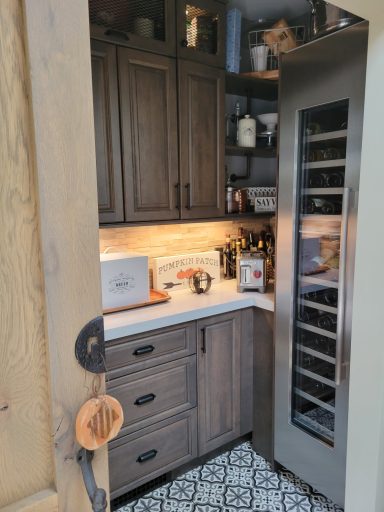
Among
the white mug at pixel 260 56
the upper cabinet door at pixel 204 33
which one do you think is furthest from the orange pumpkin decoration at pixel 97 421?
the white mug at pixel 260 56

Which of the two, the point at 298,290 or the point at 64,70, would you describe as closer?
the point at 64,70

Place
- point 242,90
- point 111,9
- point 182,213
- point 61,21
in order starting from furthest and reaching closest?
point 242,90 → point 182,213 → point 111,9 → point 61,21

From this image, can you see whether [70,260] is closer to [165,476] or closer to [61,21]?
→ [61,21]

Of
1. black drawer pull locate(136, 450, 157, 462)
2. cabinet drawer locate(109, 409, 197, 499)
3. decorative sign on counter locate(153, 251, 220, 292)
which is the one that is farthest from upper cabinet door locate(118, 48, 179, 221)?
black drawer pull locate(136, 450, 157, 462)

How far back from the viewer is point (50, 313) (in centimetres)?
64

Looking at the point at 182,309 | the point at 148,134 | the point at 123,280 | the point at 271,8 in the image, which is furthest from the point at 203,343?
the point at 271,8

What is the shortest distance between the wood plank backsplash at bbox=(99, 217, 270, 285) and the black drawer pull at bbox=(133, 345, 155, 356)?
657 mm

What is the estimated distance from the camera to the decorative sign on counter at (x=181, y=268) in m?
2.35

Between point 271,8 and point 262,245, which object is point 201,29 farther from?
point 262,245

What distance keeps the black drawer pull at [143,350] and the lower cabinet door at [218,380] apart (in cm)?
29

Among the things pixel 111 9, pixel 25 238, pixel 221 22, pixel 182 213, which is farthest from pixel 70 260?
pixel 221 22

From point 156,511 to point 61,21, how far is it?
2.08 metres

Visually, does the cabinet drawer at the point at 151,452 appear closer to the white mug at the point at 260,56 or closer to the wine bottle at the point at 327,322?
the wine bottle at the point at 327,322

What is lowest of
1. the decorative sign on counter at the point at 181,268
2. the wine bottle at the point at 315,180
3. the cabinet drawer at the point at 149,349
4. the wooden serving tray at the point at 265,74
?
the cabinet drawer at the point at 149,349
